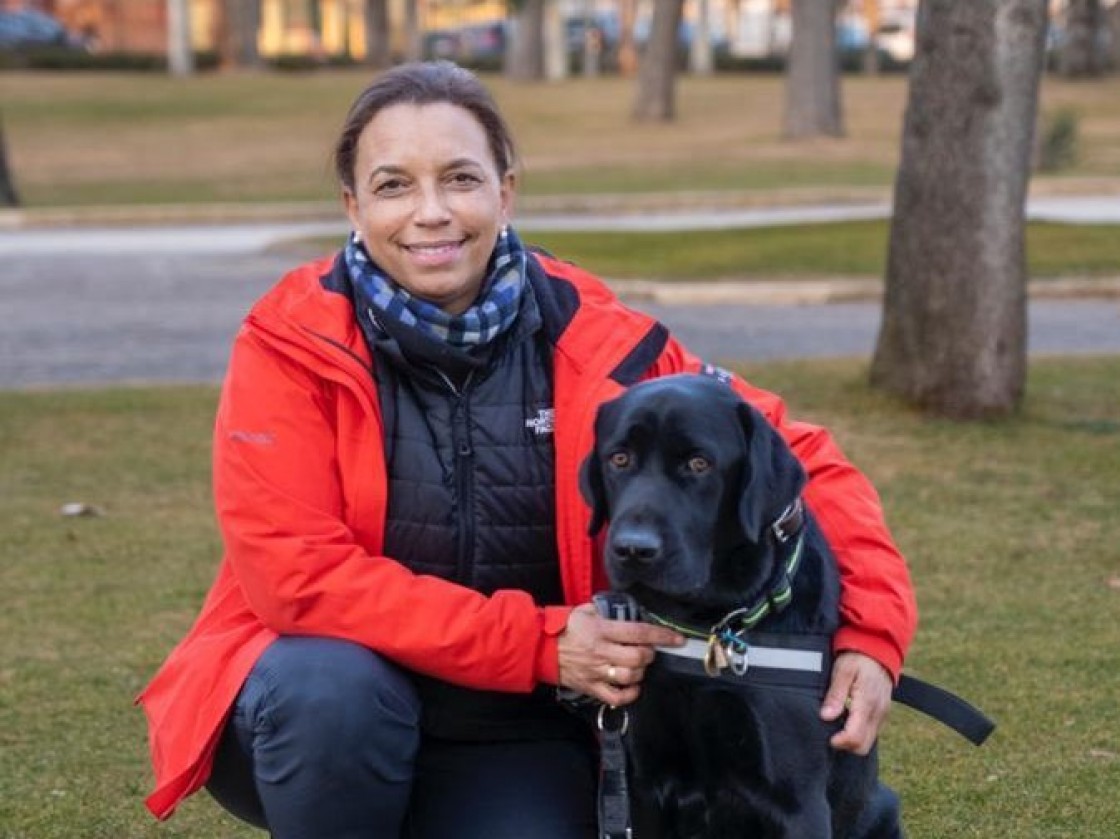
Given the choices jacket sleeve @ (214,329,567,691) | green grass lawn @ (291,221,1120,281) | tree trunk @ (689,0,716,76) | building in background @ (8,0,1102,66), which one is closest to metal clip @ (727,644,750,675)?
jacket sleeve @ (214,329,567,691)

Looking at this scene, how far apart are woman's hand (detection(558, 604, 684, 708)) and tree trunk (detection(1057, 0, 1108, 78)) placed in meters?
50.2

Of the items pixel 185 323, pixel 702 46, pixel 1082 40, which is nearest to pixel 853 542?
pixel 185 323

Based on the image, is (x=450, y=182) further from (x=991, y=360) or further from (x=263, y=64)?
(x=263, y=64)

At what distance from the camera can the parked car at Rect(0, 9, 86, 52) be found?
63.3 metres

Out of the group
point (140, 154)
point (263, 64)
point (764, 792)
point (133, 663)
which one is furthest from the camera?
point (263, 64)

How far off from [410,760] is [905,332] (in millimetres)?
6530

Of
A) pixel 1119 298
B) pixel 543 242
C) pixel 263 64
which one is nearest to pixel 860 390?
pixel 1119 298

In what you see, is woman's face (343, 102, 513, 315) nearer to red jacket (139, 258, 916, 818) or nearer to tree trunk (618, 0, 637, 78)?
red jacket (139, 258, 916, 818)

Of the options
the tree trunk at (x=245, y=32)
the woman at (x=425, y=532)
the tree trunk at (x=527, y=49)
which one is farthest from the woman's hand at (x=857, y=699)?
the tree trunk at (x=245, y=32)

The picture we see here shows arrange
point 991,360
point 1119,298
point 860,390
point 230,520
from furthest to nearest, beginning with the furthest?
point 1119,298, point 860,390, point 991,360, point 230,520

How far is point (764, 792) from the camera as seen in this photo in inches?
131

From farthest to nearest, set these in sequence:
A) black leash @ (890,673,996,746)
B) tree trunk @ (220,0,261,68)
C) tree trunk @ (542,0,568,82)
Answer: tree trunk @ (542,0,568,82) < tree trunk @ (220,0,261,68) < black leash @ (890,673,996,746)

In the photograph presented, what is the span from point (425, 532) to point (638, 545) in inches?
26.3

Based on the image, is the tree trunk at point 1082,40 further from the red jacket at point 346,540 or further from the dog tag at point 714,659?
the dog tag at point 714,659
